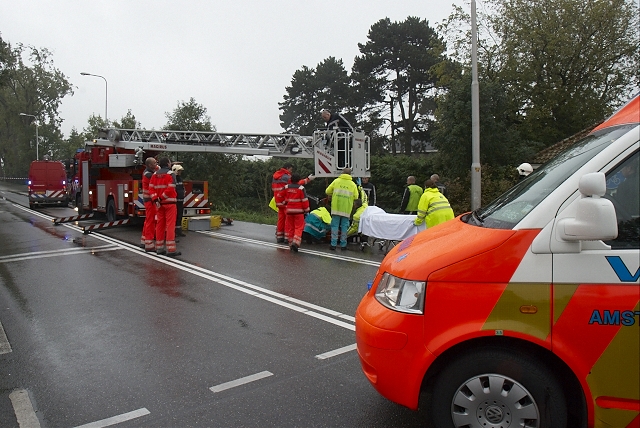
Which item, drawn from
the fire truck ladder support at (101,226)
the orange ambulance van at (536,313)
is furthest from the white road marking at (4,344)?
the fire truck ladder support at (101,226)

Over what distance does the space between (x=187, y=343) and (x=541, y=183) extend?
3714 mm

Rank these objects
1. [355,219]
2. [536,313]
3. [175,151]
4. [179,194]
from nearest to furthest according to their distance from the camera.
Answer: [536,313], [355,219], [179,194], [175,151]

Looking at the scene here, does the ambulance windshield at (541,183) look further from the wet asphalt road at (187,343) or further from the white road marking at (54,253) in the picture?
the white road marking at (54,253)

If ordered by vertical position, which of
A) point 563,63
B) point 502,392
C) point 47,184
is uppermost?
point 563,63

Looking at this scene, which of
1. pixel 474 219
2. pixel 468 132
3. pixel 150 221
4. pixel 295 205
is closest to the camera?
pixel 474 219

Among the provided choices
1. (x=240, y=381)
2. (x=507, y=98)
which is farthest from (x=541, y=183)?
(x=507, y=98)

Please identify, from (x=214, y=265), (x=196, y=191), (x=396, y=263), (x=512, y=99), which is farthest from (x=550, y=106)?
(x=396, y=263)

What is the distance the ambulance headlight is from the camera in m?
3.11

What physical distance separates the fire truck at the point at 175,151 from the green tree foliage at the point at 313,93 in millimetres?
32218

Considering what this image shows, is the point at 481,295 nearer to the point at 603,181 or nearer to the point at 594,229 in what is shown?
the point at 594,229

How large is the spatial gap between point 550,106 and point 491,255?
2828 centimetres

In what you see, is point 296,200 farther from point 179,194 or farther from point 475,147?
point 475,147

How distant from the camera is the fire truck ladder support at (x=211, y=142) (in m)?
14.4

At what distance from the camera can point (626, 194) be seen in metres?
2.94
